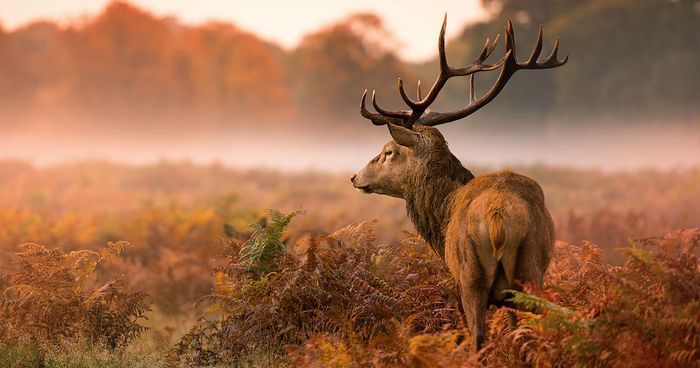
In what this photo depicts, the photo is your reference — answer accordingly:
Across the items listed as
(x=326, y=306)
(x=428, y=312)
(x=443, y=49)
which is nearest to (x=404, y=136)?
(x=443, y=49)

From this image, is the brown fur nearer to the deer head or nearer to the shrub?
the deer head

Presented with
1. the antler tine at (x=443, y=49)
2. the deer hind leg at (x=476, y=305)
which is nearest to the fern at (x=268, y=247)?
the antler tine at (x=443, y=49)

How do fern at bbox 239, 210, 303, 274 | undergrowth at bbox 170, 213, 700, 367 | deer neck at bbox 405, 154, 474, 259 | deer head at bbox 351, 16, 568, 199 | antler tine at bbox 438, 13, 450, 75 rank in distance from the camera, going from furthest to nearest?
fern at bbox 239, 210, 303, 274 → antler tine at bbox 438, 13, 450, 75 → deer head at bbox 351, 16, 568, 199 → deer neck at bbox 405, 154, 474, 259 → undergrowth at bbox 170, 213, 700, 367

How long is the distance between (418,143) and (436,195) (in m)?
0.47

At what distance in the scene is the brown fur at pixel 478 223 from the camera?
6.21 metres

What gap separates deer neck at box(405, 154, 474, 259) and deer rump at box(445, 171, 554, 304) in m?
0.54

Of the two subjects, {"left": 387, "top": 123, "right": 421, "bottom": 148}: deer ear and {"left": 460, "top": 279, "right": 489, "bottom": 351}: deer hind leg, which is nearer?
{"left": 460, "top": 279, "right": 489, "bottom": 351}: deer hind leg

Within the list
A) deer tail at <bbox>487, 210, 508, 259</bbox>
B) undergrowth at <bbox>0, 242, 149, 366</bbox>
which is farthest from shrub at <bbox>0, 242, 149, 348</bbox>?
deer tail at <bbox>487, 210, 508, 259</bbox>

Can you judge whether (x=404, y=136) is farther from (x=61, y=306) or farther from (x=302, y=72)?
(x=302, y=72)

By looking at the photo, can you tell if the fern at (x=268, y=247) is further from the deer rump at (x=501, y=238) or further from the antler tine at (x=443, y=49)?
the deer rump at (x=501, y=238)

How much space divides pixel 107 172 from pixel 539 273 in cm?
2767

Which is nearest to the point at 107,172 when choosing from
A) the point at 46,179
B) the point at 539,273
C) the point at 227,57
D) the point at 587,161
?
the point at 46,179

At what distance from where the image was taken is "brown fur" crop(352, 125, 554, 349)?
6211 mm

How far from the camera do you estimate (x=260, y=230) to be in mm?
8297
